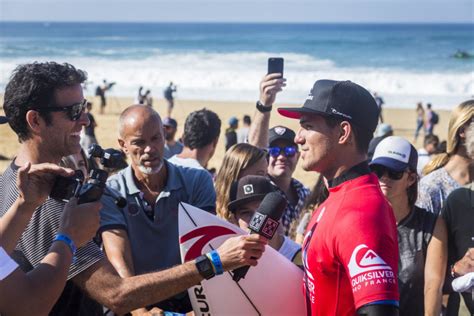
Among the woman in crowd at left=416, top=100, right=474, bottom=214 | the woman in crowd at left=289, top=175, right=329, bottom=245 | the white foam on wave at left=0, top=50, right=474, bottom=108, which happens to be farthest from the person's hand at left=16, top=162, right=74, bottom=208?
the white foam on wave at left=0, top=50, right=474, bottom=108

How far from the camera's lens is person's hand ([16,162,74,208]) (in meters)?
3.04

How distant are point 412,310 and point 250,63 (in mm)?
57807

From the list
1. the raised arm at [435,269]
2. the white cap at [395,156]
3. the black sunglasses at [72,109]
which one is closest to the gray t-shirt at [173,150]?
the white cap at [395,156]

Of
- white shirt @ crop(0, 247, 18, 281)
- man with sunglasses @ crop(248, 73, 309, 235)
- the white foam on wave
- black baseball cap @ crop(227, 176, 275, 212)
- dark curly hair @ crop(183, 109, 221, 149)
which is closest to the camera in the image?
white shirt @ crop(0, 247, 18, 281)

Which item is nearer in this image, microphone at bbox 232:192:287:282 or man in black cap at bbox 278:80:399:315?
man in black cap at bbox 278:80:399:315

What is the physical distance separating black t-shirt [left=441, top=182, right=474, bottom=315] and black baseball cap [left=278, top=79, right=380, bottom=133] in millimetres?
1473

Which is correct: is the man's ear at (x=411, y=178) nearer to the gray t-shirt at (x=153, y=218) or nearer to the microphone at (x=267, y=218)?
the gray t-shirt at (x=153, y=218)

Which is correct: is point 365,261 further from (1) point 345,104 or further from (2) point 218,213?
(2) point 218,213

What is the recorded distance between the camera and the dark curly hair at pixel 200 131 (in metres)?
6.76

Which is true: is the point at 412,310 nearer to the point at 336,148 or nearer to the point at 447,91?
the point at 336,148

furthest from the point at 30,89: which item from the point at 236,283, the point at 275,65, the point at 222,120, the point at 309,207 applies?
the point at 222,120

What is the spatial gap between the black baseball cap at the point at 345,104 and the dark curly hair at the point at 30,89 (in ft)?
3.99

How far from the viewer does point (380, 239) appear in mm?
2936

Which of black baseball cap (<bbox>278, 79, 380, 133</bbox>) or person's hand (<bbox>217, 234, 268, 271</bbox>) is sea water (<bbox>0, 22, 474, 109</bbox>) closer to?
black baseball cap (<bbox>278, 79, 380, 133</bbox>)
